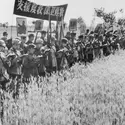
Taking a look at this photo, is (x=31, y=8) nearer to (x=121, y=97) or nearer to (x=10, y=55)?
(x=10, y=55)

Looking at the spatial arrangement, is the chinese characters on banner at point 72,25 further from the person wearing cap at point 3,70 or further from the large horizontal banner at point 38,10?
the person wearing cap at point 3,70

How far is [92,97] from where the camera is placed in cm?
563

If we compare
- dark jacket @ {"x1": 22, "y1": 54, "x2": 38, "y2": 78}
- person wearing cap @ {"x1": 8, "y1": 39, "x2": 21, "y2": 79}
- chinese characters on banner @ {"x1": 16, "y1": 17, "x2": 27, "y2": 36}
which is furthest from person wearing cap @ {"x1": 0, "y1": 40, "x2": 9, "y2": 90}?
chinese characters on banner @ {"x1": 16, "y1": 17, "x2": 27, "y2": 36}

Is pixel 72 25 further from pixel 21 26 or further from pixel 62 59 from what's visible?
pixel 62 59

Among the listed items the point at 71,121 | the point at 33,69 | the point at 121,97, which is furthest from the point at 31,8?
the point at 71,121

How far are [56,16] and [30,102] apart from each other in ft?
18.4

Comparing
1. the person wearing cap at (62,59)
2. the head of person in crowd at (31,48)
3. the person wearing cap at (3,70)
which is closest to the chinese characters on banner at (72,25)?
the person wearing cap at (62,59)

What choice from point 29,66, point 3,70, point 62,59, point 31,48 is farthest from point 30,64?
point 62,59

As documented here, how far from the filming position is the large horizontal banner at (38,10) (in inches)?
356

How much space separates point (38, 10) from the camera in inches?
376

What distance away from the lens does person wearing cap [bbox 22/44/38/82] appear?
23.1 feet

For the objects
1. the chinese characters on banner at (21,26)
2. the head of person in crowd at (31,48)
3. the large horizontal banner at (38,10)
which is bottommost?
the head of person in crowd at (31,48)

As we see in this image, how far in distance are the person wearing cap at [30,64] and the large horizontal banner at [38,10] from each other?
2.27 meters

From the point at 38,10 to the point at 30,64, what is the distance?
2888mm
